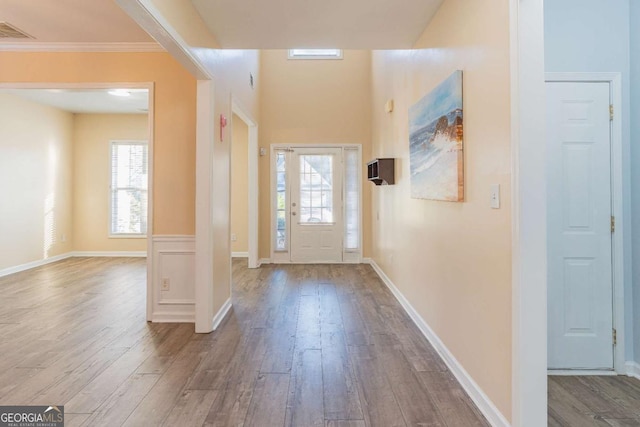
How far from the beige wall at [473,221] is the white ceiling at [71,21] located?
249 centimetres

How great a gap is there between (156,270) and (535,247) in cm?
307

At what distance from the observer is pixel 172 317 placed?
3.29 m

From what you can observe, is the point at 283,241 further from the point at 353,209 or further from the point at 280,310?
the point at 280,310

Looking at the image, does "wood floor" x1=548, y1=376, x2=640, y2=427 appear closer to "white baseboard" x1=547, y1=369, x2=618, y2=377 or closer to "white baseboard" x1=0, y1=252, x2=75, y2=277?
"white baseboard" x1=547, y1=369, x2=618, y2=377

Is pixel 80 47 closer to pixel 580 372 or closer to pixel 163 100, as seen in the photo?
pixel 163 100

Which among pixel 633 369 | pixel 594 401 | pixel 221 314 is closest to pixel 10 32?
pixel 221 314

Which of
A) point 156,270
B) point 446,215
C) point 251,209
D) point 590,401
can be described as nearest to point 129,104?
point 251,209

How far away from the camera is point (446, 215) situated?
8.07ft

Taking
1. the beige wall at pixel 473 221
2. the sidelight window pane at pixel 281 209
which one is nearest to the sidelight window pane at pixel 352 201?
the sidelight window pane at pixel 281 209

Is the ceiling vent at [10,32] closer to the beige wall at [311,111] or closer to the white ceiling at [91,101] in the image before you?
the white ceiling at [91,101]

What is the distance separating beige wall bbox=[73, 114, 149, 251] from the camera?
6.71 metres

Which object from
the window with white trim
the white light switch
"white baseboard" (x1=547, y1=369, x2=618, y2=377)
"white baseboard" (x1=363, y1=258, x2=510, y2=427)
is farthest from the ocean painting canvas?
the window with white trim

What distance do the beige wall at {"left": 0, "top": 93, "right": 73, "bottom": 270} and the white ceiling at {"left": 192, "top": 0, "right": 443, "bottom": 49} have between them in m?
4.38

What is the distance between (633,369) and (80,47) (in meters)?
5.10
